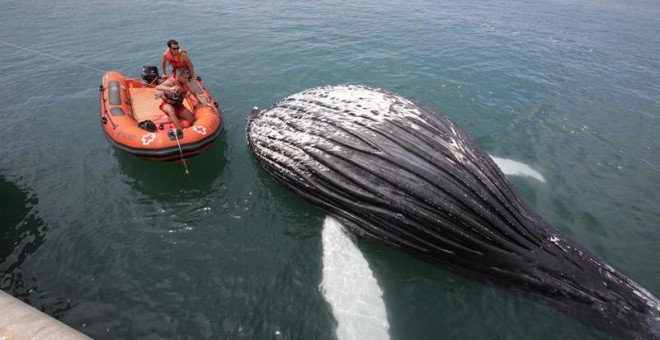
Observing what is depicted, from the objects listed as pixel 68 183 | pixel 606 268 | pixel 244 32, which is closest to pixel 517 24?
pixel 244 32

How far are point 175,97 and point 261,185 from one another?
10.8ft

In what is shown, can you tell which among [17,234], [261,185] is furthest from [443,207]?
[17,234]

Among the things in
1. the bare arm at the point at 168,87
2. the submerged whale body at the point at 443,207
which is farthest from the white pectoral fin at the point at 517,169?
the bare arm at the point at 168,87

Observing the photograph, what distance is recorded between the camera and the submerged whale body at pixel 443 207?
4867 mm

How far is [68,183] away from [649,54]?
86.8 feet

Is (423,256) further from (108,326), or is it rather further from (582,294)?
(108,326)

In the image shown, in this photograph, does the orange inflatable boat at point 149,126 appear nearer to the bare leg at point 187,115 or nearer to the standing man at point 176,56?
the bare leg at point 187,115

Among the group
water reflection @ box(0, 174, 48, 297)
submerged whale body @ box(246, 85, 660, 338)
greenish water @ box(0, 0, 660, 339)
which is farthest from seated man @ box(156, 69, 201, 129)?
submerged whale body @ box(246, 85, 660, 338)

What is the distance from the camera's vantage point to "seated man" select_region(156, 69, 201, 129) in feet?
28.7

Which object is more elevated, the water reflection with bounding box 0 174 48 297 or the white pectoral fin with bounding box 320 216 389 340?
→ the white pectoral fin with bounding box 320 216 389 340

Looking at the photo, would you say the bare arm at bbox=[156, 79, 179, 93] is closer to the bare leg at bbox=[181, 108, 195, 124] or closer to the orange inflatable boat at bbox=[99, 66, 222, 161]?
the bare leg at bbox=[181, 108, 195, 124]

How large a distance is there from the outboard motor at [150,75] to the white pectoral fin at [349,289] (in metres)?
8.89

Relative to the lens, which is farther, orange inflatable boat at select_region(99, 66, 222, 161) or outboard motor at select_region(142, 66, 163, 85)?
outboard motor at select_region(142, 66, 163, 85)

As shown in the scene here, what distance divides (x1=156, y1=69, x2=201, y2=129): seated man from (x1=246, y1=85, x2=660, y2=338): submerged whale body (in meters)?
4.18
